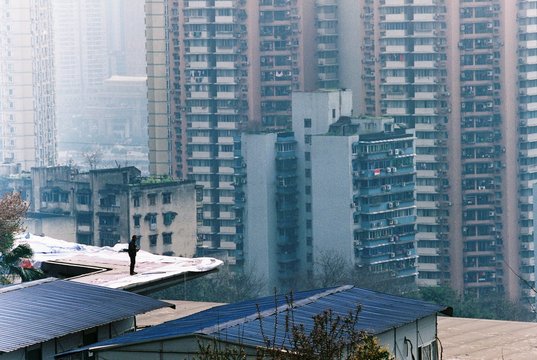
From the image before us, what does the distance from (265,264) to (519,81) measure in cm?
882

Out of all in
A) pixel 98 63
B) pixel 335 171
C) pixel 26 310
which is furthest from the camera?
pixel 98 63

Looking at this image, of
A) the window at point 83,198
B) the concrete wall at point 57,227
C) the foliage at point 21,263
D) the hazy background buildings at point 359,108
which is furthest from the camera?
the concrete wall at point 57,227

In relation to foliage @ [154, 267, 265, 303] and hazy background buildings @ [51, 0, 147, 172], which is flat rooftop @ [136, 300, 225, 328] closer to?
foliage @ [154, 267, 265, 303]

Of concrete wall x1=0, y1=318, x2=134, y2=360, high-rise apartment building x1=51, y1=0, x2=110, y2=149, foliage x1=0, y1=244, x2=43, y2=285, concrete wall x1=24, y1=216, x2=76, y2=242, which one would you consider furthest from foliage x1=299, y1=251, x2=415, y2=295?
high-rise apartment building x1=51, y1=0, x2=110, y2=149

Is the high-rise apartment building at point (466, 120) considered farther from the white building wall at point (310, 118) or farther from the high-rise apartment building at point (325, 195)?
the white building wall at point (310, 118)

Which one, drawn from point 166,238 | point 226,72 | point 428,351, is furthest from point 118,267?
point 226,72

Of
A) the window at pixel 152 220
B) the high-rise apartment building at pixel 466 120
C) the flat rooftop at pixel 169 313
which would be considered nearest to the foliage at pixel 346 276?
the high-rise apartment building at pixel 466 120

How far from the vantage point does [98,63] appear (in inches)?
3558

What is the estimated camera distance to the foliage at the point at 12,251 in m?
12.7

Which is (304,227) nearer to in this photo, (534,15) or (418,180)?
(418,180)

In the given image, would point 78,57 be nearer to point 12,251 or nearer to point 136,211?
point 136,211

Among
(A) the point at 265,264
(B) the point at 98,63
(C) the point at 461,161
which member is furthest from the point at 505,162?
(B) the point at 98,63

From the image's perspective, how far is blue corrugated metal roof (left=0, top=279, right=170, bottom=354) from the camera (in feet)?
28.5

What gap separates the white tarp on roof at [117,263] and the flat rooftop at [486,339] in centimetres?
194
